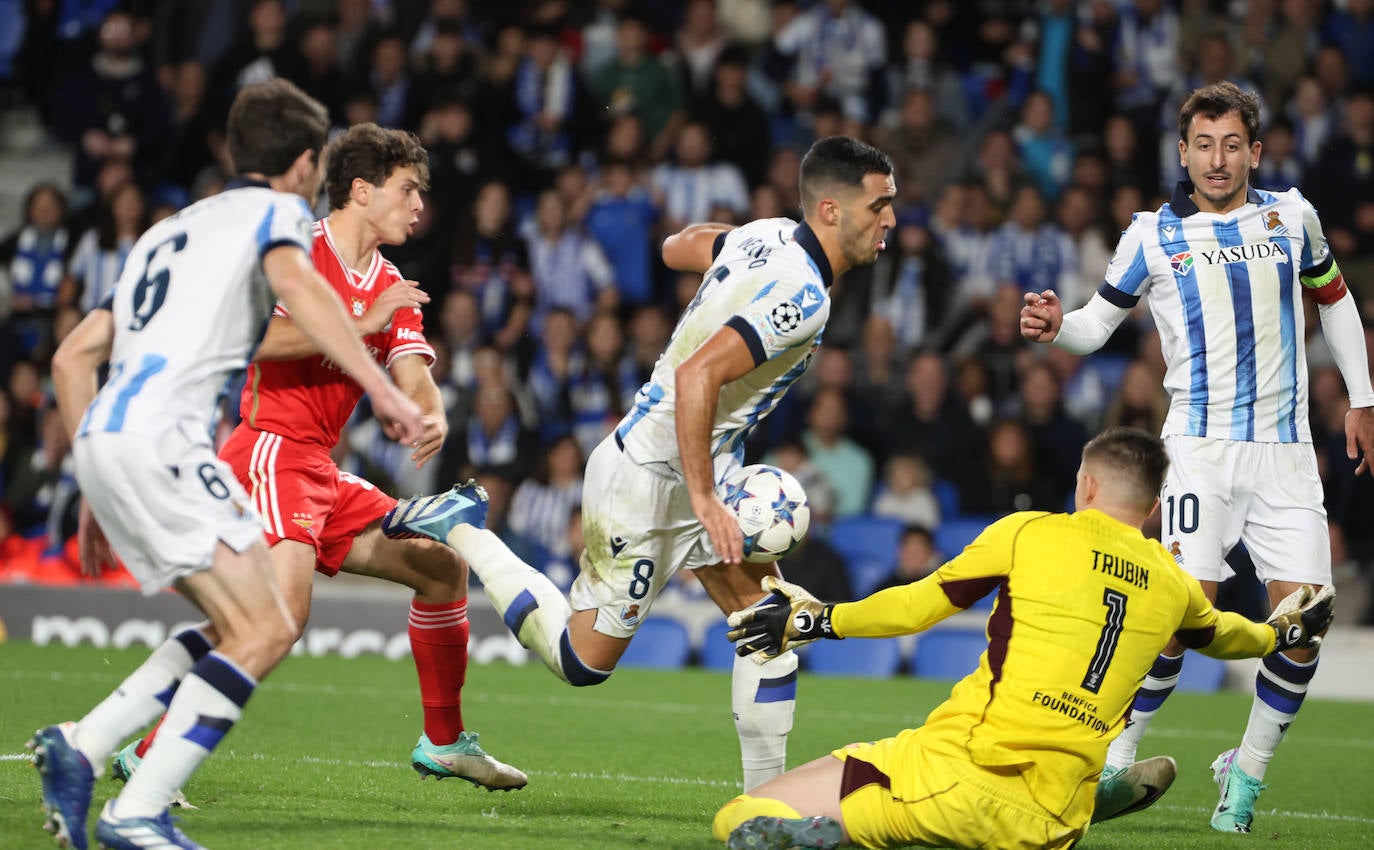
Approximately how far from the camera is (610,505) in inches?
235

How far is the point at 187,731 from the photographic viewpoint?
464 centimetres

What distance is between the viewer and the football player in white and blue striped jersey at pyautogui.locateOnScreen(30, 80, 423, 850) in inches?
183

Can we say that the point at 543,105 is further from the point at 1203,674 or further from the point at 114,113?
the point at 1203,674

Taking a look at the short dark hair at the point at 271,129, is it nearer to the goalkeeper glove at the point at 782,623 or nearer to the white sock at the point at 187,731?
the white sock at the point at 187,731

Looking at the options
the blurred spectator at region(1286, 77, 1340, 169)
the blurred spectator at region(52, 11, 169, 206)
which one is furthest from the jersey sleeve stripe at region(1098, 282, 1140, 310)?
the blurred spectator at region(52, 11, 169, 206)

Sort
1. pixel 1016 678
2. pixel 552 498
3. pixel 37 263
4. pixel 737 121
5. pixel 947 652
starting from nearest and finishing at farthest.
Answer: pixel 1016 678 < pixel 947 652 < pixel 552 498 < pixel 37 263 < pixel 737 121

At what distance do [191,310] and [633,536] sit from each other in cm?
184

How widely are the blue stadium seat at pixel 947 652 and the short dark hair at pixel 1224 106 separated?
6.27 meters

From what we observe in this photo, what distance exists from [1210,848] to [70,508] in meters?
10.9

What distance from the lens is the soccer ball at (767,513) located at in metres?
5.69

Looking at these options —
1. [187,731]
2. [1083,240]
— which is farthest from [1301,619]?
[1083,240]

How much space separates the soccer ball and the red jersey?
1492 mm

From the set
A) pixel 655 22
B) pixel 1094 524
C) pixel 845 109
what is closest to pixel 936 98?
pixel 845 109

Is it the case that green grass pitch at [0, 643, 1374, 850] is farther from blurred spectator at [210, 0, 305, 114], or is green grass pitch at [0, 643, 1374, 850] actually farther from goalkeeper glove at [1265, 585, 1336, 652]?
blurred spectator at [210, 0, 305, 114]
